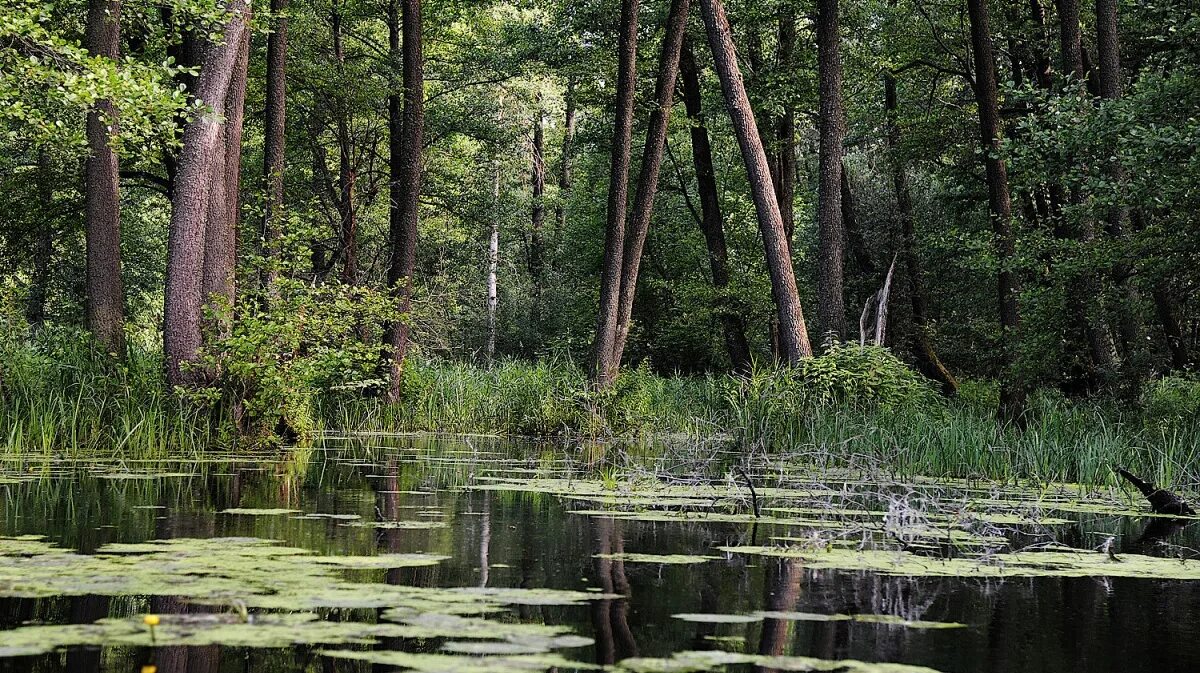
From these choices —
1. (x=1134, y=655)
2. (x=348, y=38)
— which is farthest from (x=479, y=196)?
(x=1134, y=655)

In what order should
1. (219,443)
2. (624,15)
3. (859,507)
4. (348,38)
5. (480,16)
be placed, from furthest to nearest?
(480,16)
(348,38)
(624,15)
(219,443)
(859,507)

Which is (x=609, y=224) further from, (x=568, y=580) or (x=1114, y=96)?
(x=568, y=580)

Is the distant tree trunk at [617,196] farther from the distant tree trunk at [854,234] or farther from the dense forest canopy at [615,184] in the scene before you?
the distant tree trunk at [854,234]

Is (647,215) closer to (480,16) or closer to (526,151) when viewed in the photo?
(480,16)

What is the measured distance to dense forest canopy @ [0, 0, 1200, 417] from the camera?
35.0 feet

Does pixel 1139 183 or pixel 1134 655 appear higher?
pixel 1139 183

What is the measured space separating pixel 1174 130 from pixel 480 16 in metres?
18.1

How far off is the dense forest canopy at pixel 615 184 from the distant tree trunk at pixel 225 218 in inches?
1.6

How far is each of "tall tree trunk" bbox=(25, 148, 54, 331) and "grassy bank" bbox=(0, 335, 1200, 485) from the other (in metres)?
6.36

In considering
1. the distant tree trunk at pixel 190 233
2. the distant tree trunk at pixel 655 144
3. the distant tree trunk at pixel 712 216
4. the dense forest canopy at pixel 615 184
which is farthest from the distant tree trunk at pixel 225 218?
the distant tree trunk at pixel 712 216

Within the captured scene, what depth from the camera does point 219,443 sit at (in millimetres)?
10344

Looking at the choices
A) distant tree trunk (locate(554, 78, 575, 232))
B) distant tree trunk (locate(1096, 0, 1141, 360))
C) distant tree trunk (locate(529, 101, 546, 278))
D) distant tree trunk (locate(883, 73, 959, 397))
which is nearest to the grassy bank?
distant tree trunk (locate(1096, 0, 1141, 360))

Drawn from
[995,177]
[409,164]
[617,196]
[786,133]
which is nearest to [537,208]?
[786,133]

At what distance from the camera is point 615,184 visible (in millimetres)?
16031
